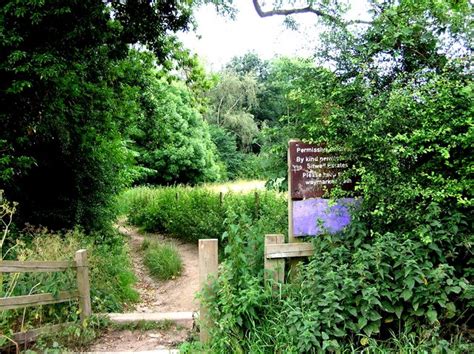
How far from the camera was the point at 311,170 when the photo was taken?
468 centimetres

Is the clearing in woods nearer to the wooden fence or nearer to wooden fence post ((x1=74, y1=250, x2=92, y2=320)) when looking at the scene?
wooden fence post ((x1=74, y1=250, x2=92, y2=320))

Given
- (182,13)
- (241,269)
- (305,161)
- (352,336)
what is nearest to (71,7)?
(182,13)

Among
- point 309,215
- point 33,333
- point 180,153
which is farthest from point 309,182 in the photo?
point 180,153

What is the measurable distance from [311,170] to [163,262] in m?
5.94

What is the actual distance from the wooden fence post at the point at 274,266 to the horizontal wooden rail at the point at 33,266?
7.68ft

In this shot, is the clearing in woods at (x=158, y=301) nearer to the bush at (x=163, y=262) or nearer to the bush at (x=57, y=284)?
the bush at (x=163, y=262)

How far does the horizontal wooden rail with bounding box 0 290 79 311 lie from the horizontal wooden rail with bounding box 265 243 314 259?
7.88 feet

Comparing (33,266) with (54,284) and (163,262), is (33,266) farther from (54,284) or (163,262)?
(163,262)

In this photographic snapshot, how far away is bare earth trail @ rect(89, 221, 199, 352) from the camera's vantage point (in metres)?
4.81

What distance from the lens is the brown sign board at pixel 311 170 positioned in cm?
466

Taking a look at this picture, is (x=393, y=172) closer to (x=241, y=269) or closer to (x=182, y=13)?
(x=241, y=269)

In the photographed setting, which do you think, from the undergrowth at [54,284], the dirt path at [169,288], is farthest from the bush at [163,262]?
the undergrowth at [54,284]

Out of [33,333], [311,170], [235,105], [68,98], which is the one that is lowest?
[33,333]

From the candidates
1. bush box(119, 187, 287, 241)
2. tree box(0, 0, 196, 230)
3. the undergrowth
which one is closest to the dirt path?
the undergrowth
